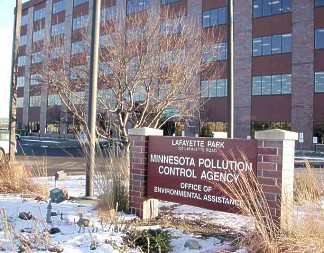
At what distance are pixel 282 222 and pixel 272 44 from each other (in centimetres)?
3691

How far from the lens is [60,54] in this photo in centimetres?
1412

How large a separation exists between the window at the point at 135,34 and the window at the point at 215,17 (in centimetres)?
3064

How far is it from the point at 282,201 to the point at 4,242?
363 cm

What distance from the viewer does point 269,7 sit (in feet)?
134

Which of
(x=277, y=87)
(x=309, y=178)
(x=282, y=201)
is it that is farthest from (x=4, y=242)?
(x=277, y=87)

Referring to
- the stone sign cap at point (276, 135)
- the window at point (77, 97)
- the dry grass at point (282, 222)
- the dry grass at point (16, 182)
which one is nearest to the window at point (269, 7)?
the window at point (77, 97)

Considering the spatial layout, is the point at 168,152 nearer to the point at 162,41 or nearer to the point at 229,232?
the point at 229,232

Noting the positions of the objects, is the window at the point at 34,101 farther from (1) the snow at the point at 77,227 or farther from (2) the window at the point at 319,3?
(1) the snow at the point at 77,227

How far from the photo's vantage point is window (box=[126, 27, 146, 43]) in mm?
13241

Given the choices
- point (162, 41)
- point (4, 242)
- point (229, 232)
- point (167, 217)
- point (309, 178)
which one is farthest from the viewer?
point (162, 41)

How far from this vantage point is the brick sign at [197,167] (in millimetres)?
6316

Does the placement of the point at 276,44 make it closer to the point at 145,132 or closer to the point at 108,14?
the point at 108,14

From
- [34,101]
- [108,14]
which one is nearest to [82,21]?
[108,14]

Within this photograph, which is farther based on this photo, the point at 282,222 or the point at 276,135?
the point at 276,135
